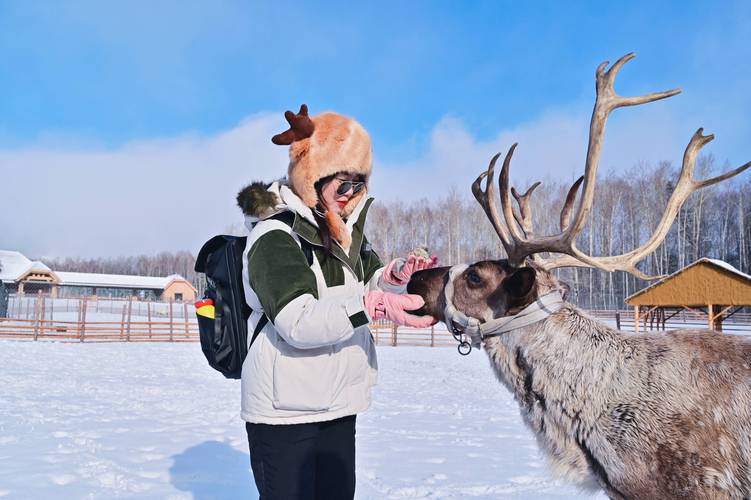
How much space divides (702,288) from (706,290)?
0.16 metres

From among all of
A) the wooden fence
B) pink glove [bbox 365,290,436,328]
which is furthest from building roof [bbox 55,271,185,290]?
pink glove [bbox 365,290,436,328]

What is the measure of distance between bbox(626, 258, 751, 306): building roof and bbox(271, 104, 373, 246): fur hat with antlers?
67.8 feet

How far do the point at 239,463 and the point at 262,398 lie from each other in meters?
3.49

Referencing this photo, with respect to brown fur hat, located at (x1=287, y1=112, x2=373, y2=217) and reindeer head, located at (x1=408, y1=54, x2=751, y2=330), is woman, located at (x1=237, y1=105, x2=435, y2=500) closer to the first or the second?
brown fur hat, located at (x1=287, y1=112, x2=373, y2=217)

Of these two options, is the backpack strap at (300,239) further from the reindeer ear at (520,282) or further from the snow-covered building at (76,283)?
the snow-covered building at (76,283)

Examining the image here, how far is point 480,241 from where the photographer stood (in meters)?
42.6

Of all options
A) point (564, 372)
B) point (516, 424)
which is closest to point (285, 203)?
point (564, 372)

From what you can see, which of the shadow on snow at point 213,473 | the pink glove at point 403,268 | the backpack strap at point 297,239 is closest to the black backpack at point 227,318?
the backpack strap at point 297,239

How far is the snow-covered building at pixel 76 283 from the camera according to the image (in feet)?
168

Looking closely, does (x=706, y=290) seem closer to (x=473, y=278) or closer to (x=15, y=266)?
(x=473, y=278)

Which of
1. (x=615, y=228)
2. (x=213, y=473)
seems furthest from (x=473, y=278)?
(x=615, y=228)

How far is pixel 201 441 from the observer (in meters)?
5.84

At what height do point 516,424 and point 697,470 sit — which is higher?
point 697,470

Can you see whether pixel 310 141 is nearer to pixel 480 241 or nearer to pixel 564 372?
pixel 564 372
